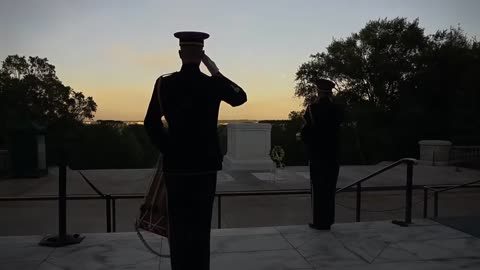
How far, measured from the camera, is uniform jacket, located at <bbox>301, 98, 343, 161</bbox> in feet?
16.8

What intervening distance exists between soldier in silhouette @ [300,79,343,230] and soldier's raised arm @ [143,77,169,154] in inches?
101

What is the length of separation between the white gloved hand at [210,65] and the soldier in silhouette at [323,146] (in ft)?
7.64

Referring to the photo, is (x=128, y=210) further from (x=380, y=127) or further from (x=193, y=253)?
(x=380, y=127)

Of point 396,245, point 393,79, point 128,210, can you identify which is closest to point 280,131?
point 393,79

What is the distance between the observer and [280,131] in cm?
3259

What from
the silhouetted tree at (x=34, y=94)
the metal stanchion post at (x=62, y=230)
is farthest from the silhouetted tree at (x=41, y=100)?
the metal stanchion post at (x=62, y=230)

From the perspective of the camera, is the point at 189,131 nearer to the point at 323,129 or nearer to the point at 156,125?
the point at 156,125

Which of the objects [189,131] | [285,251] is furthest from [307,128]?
[189,131]

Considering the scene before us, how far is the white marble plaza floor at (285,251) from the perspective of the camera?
13.6ft

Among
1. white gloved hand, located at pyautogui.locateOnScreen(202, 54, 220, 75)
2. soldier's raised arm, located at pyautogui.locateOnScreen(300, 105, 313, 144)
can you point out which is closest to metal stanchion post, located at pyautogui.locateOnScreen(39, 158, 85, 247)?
white gloved hand, located at pyautogui.locateOnScreen(202, 54, 220, 75)

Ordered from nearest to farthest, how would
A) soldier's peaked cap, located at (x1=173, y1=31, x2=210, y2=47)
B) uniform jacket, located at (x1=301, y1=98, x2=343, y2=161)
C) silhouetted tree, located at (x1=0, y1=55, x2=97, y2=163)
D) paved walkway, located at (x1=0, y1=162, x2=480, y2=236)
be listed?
soldier's peaked cap, located at (x1=173, y1=31, x2=210, y2=47), uniform jacket, located at (x1=301, y1=98, x2=343, y2=161), paved walkway, located at (x1=0, y1=162, x2=480, y2=236), silhouetted tree, located at (x1=0, y1=55, x2=97, y2=163)

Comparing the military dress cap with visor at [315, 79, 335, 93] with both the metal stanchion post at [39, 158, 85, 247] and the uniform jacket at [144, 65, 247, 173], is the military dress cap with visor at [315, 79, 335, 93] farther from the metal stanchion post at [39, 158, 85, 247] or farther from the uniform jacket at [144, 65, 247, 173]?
the metal stanchion post at [39, 158, 85, 247]

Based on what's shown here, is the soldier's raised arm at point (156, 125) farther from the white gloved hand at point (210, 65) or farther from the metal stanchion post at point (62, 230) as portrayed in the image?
the metal stanchion post at point (62, 230)

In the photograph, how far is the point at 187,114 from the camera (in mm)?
2916
